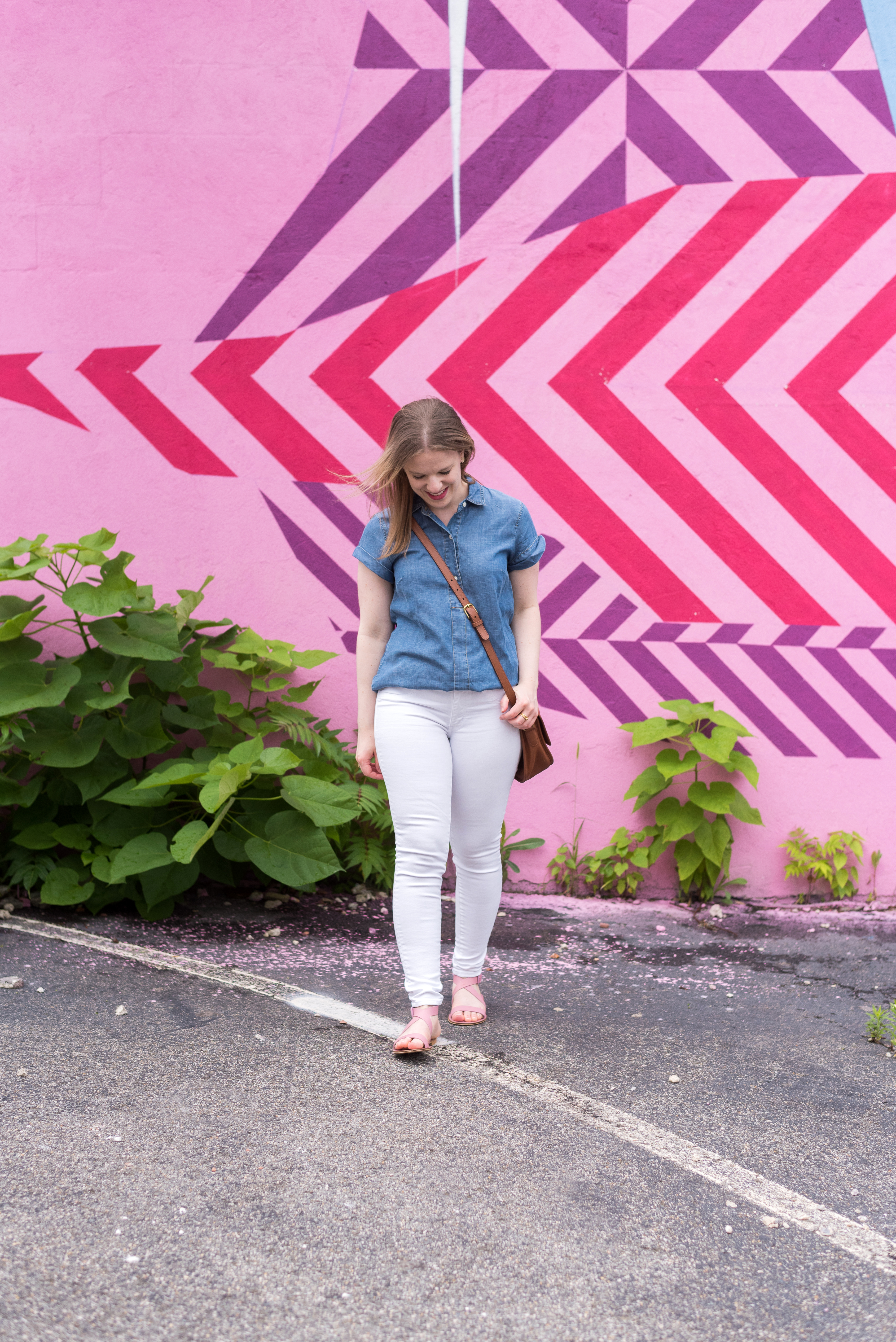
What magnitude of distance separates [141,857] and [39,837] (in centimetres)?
56

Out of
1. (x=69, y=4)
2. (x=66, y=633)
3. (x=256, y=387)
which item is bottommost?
(x=66, y=633)

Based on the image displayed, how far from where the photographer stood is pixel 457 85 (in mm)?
4758

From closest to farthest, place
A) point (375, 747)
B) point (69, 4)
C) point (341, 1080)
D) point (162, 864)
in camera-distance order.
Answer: point (341, 1080), point (375, 747), point (162, 864), point (69, 4)

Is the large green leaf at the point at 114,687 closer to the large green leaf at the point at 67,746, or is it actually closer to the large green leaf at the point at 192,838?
the large green leaf at the point at 67,746

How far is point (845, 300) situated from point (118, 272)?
328 cm

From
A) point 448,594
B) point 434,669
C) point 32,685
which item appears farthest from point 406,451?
point 32,685

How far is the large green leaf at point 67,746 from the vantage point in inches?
165

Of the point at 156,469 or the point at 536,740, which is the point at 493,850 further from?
the point at 156,469

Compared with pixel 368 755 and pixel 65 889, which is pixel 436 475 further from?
pixel 65 889

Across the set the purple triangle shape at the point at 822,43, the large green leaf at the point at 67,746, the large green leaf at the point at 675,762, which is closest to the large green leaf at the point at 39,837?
the large green leaf at the point at 67,746

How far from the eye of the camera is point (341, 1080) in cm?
298

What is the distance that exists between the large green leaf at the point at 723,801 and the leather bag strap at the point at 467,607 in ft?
6.25

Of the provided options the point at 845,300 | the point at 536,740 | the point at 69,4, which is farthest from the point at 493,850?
the point at 69,4

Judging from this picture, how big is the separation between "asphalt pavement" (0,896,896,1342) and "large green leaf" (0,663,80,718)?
2.95 feet
